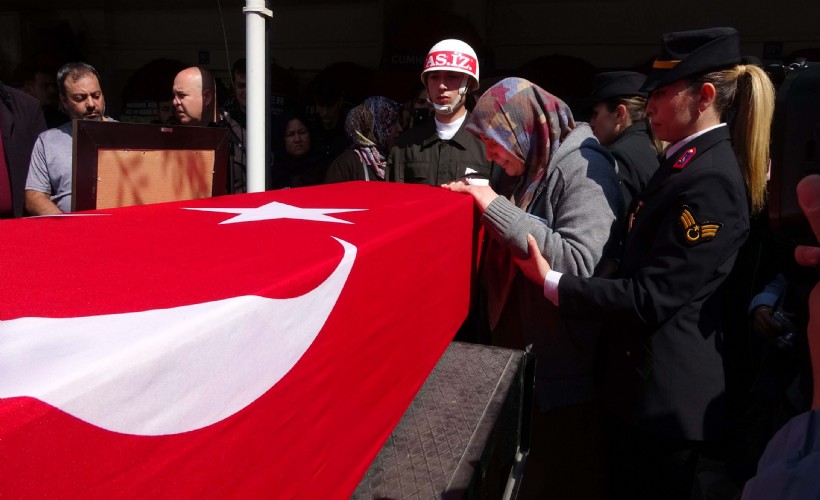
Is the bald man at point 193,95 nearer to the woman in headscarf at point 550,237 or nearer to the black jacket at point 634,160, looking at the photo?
the woman in headscarf at point 550,237

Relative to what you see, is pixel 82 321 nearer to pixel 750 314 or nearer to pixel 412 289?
pixel 412 289

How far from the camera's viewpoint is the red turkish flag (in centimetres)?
51

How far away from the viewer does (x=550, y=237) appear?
66.0 inches

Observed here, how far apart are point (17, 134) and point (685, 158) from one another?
2.87m

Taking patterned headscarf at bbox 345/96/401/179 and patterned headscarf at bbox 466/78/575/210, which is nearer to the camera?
patterned headscarf at bbox 466/78/575/210

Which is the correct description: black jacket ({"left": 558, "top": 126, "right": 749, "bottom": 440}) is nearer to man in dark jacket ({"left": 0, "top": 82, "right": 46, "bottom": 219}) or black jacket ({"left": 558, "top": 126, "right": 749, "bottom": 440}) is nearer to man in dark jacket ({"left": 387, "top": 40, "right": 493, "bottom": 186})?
man in dark jacket ({"left": 387, "top": 40, "right": 493, "bottom": 186})

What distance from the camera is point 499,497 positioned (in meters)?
1.54

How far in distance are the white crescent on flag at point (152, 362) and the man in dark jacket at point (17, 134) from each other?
2493mm

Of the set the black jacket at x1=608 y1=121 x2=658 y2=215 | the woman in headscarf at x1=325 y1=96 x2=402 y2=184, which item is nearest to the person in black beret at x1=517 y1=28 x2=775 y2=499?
the black jacket at x1=608 y1=121 x2=658 y2=215

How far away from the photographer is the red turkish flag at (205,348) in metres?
0.51

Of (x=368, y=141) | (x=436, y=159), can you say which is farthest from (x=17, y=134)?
(x=436, y=159)

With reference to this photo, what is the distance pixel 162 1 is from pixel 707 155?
10012mm

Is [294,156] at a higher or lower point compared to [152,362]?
higher

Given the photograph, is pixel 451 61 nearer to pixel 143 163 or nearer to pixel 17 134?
pixel 143 163
